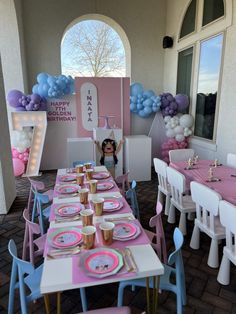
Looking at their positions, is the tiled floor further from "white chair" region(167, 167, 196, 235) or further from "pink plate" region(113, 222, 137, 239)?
"pink plate" region(113, 222, 137, 239)

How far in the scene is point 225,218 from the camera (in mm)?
1750

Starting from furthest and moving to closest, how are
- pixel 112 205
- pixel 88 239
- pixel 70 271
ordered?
pixel 112 205 < pixel 88 239 < pixel 70 271

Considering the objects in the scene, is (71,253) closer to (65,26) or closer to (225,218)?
(225,218)

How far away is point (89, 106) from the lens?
4.94 m

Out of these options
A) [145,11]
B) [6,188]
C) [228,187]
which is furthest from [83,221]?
[145,11]

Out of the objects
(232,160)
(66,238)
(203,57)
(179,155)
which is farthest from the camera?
(203,57)

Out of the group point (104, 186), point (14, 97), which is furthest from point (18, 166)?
point (104, 186)

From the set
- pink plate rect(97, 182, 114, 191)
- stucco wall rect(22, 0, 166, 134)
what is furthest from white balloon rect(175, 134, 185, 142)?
pink plate rect(97, 182, 114, 191)

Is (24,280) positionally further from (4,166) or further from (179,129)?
(179,129)

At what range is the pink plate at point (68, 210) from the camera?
1.74 meters

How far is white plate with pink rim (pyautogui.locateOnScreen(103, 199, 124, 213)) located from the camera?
1791mm

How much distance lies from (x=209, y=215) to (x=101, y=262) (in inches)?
53.2

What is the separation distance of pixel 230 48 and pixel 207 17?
1.05 m

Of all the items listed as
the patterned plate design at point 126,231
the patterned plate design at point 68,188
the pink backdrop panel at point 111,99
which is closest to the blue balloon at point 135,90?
the pink backdrop panel at point 111,99
